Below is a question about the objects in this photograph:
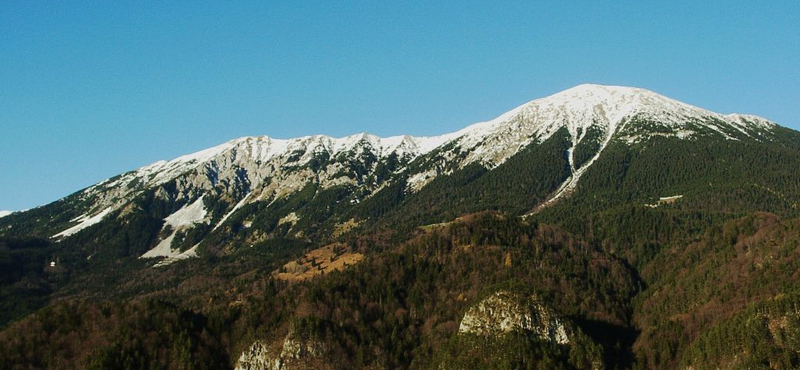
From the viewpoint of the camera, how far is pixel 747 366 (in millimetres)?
196750

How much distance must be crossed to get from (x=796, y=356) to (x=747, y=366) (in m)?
15.4

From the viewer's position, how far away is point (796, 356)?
19938cm
